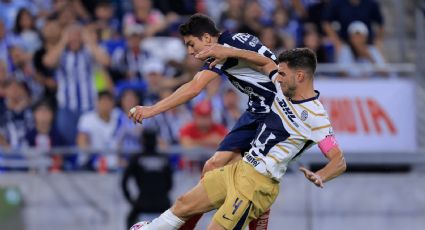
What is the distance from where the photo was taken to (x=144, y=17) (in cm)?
1770

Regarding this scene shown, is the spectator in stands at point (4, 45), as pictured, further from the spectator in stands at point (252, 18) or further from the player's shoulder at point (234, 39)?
the player's shoulder at point (234, 39)

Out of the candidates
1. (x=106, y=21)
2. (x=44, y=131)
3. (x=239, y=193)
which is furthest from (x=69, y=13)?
(x=239, y=193)

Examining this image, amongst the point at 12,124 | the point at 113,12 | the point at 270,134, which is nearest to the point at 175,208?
the point at 270,134

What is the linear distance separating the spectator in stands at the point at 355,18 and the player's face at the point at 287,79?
23.8ft

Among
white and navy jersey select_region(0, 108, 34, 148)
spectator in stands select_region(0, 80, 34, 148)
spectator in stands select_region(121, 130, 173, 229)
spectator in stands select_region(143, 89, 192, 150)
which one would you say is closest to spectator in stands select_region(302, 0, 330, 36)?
spectator in stands select_region(143, 89, 192, 150)

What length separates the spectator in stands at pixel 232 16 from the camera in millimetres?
17688

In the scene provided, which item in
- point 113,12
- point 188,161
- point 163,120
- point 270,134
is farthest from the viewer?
point 113,12

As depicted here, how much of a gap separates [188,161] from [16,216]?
7.79 feet

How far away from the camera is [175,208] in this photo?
33.8 ft

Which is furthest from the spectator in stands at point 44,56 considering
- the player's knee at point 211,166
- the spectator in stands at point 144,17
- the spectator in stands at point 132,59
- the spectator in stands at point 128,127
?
the player's knee at point 211,166

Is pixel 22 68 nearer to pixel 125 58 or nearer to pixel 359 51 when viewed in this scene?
pixel 125 58

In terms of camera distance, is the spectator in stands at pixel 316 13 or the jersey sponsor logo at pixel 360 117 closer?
the jersey sponsor logo at pixel 360 117

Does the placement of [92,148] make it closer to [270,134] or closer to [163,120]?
[163,120]

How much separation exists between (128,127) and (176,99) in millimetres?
5823
